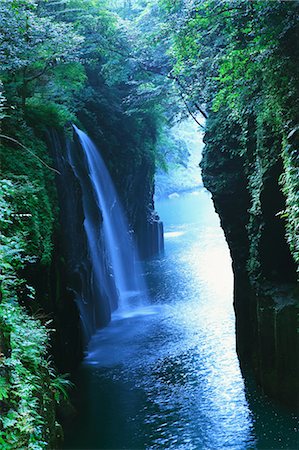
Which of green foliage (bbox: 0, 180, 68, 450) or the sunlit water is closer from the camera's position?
green foliage (bbox: 0, 180, 68, 450)

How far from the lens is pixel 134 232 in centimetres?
2767

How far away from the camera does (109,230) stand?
21766mm

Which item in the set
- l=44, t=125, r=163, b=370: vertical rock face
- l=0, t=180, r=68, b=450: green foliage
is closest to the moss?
l=0, t=180, r=68, b=450: green foliage

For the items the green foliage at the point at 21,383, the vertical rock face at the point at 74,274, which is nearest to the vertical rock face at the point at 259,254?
the vertical rock face at the point at 74,274

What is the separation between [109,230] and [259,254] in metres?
11.6

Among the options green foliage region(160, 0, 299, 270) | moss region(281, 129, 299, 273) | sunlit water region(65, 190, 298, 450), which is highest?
green foliage region(160, 0, 299, 270)

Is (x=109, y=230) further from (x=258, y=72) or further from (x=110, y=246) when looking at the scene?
(x=258, y=72)

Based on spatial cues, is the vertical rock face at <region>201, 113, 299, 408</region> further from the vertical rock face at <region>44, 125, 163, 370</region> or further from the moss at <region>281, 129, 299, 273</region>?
the vertical rock face at <region>44, 125, 163, 370</region>

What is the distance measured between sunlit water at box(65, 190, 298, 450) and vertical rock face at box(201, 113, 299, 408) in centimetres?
85

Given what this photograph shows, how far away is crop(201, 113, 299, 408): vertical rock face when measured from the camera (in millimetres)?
10031

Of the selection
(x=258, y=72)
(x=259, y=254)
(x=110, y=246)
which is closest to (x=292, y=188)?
(x=258, y=72)

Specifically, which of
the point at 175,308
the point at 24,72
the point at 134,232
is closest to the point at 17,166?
the point at 24,72

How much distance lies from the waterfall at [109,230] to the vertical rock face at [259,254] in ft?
19.3

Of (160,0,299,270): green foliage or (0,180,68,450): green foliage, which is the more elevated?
(160,0,299,270): green foliage
